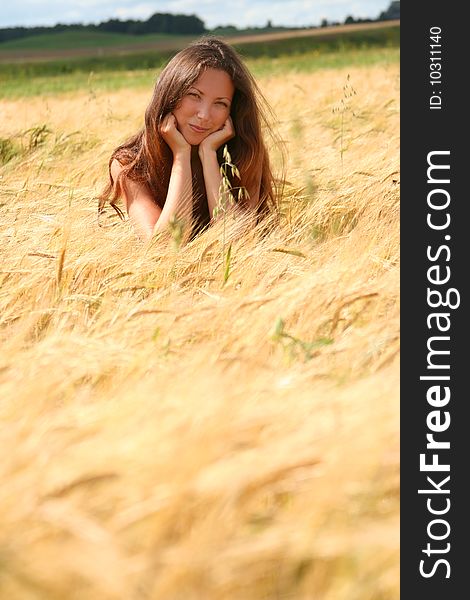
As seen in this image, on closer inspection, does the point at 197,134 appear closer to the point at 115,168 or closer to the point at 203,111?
the point at 203,111

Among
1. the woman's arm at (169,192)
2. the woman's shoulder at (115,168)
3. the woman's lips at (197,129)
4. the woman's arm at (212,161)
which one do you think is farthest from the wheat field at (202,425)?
the woman's shoulder at (115,168)

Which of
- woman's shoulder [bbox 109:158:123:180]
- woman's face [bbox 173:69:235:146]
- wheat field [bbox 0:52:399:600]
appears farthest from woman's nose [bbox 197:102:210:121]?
wheat field [bbox 0:52:399:600]

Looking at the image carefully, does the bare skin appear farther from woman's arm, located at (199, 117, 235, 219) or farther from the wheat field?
the wheat field

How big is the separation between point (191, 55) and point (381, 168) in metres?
0.85

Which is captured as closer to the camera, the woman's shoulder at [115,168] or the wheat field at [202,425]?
the wheat field at [202,425]

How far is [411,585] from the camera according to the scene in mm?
969

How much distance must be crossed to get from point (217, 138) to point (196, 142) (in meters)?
0.07

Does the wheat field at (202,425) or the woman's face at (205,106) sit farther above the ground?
the woman's face at (205,106)

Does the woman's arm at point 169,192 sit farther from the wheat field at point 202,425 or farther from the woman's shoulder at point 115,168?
the wheat field at point 202,425

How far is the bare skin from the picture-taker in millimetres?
2734

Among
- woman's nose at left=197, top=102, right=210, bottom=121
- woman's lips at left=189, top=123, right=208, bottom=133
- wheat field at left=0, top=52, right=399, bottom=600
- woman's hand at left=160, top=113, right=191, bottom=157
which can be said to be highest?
woman's nose at left=197, top=102, right=210, bottom=121

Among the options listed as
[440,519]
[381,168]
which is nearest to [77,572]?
[440,519]

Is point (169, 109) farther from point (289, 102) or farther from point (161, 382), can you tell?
point (289, 102)

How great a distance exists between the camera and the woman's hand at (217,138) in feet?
9.12
